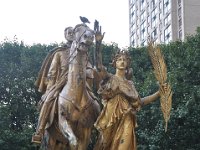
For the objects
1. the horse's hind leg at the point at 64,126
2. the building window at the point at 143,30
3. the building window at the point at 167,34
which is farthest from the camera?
Result: the building window at the point at 143,30

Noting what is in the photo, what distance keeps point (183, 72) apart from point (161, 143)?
13.2 ft

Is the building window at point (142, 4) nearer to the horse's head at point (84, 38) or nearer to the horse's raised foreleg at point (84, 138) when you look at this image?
the horse's head at point (84, 38)

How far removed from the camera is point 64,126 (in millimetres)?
10945

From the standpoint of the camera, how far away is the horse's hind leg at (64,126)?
1073cm

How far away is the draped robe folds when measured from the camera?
11.0 metres

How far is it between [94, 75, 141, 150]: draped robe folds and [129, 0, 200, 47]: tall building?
170 ft

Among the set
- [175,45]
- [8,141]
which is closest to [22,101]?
[8,141]

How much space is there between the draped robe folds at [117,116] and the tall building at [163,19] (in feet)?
170

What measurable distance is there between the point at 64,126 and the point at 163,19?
7694cm

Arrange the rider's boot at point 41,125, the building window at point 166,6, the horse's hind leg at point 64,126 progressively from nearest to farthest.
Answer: the horse's hind leg at point 64,126, the rider's boot at point 41,125, the building window at point 166,6

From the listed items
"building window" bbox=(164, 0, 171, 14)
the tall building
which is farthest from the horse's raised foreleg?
"building window" bbox=(164, 0, 171, 14)

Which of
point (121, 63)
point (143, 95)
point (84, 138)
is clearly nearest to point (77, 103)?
point (84, 138)

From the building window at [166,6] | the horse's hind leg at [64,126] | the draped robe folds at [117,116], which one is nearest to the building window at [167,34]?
the building window at [166,6]

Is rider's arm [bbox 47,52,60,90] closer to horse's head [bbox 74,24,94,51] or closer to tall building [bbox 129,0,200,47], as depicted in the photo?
horse's head [bbox 74,24,94,51]
